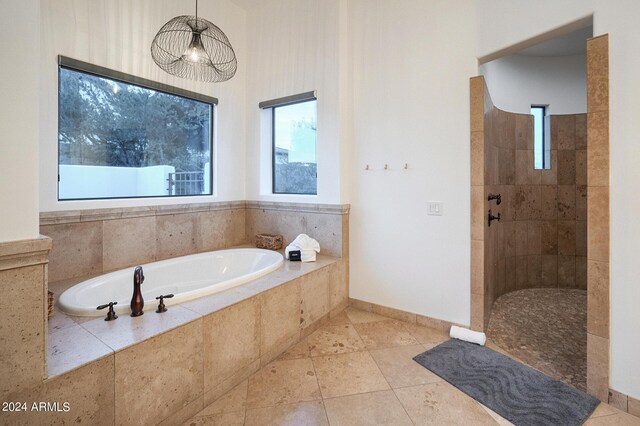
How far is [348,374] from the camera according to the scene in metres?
2.03

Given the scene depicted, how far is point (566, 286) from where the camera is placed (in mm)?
3822

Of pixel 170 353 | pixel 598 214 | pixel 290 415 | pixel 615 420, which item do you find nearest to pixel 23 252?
pixel 170 353

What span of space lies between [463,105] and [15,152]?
2679mm

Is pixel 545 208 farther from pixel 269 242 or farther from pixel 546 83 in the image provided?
pixel 269 242

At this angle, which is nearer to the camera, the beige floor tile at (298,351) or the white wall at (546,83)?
the beige floor tile at (298,351)

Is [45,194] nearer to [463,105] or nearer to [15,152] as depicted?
[15,152]

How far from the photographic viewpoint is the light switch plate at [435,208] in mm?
2590

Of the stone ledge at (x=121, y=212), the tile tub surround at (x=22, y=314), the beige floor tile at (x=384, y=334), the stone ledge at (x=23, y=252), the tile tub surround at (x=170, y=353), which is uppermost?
the stone ledge at (x=121, y=212)

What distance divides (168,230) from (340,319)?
185 cm

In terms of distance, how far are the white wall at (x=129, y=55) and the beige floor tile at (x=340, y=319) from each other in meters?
1.79

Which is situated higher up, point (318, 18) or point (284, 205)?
point (318, 18)

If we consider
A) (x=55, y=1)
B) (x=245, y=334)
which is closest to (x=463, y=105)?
(x=245, y=334)

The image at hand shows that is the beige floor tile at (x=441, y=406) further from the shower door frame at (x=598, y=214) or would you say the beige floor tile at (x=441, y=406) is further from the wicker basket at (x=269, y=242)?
the wicker basket at (x=269, y=242)

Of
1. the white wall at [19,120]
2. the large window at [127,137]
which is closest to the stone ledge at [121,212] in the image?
the large window at [127,137]
